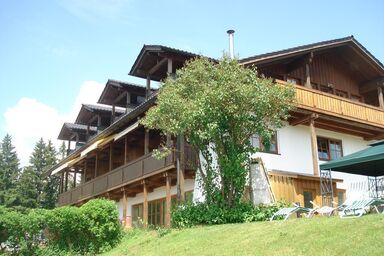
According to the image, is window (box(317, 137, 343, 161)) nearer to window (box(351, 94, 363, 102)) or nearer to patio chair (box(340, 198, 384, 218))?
window (box(351, 94, 363, 102))

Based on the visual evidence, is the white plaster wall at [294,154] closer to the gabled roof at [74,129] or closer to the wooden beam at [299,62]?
the wooden beam at [299,62]

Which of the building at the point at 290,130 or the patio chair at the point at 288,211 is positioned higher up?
the building at the point at 290,130

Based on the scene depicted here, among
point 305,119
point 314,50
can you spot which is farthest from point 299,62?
point 305,119

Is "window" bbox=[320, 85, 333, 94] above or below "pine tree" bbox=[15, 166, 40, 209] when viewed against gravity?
above

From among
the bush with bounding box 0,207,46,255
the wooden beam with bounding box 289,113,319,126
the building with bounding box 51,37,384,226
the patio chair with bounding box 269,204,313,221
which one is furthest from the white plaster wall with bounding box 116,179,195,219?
the patio chair with bounding box 269,204,313,221

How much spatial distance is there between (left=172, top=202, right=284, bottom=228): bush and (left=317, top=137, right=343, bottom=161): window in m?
7.41

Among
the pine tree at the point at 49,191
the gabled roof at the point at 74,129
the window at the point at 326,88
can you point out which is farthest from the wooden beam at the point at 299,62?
the pine tree at the point at 49,191

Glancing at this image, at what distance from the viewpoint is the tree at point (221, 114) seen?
54.0ft

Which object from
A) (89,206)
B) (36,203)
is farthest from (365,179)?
(36,203)

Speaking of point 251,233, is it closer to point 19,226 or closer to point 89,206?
point 89,206

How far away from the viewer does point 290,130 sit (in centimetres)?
2212

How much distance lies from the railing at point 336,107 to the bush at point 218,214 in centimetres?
618

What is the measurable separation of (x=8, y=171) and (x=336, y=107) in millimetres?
52159

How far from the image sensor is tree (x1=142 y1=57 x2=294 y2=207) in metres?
16.5
